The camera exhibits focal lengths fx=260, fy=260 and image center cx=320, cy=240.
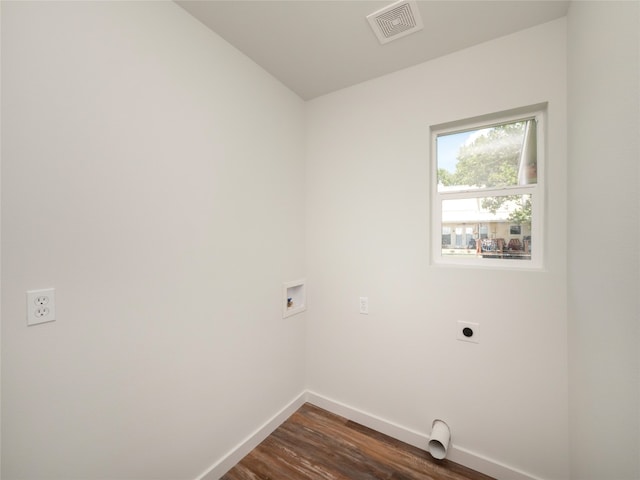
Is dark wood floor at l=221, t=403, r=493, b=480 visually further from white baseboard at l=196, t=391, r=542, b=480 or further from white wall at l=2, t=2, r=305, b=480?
white wall at l=2, t=2, r=305, b=480

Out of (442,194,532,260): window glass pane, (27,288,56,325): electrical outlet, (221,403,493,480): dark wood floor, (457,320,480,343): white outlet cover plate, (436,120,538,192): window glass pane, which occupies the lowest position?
(221,403,493,480): dark wood floor

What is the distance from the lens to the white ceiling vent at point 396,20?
55.3 inches

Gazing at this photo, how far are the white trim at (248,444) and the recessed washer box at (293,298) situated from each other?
2.52 ft

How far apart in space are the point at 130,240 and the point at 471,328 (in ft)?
6.57

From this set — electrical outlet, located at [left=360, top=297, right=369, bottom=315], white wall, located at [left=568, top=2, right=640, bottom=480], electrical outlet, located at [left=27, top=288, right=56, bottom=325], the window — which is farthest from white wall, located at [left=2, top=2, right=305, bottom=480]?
white wall, located at [left=568, top=2, right=640, bottom=480]

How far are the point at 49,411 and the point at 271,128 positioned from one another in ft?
6.37

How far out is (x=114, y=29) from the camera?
115 cm

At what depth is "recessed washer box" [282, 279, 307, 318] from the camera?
2.12 metres

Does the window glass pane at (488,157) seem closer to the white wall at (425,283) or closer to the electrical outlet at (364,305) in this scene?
the white wall at (425,283)

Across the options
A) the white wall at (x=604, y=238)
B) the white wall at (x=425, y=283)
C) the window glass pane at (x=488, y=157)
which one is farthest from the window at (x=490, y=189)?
the white wall at (x=604, y=238)

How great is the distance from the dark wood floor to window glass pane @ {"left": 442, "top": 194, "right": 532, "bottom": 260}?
54.7 inches

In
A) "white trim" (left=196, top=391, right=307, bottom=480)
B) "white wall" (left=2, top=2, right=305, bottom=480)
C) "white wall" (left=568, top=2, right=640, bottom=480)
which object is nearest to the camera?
"white wall" (left=568, top=2, right=640, bottom=480)

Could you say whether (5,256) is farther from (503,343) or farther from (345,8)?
(503,343)

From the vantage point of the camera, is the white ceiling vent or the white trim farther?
the white trim
